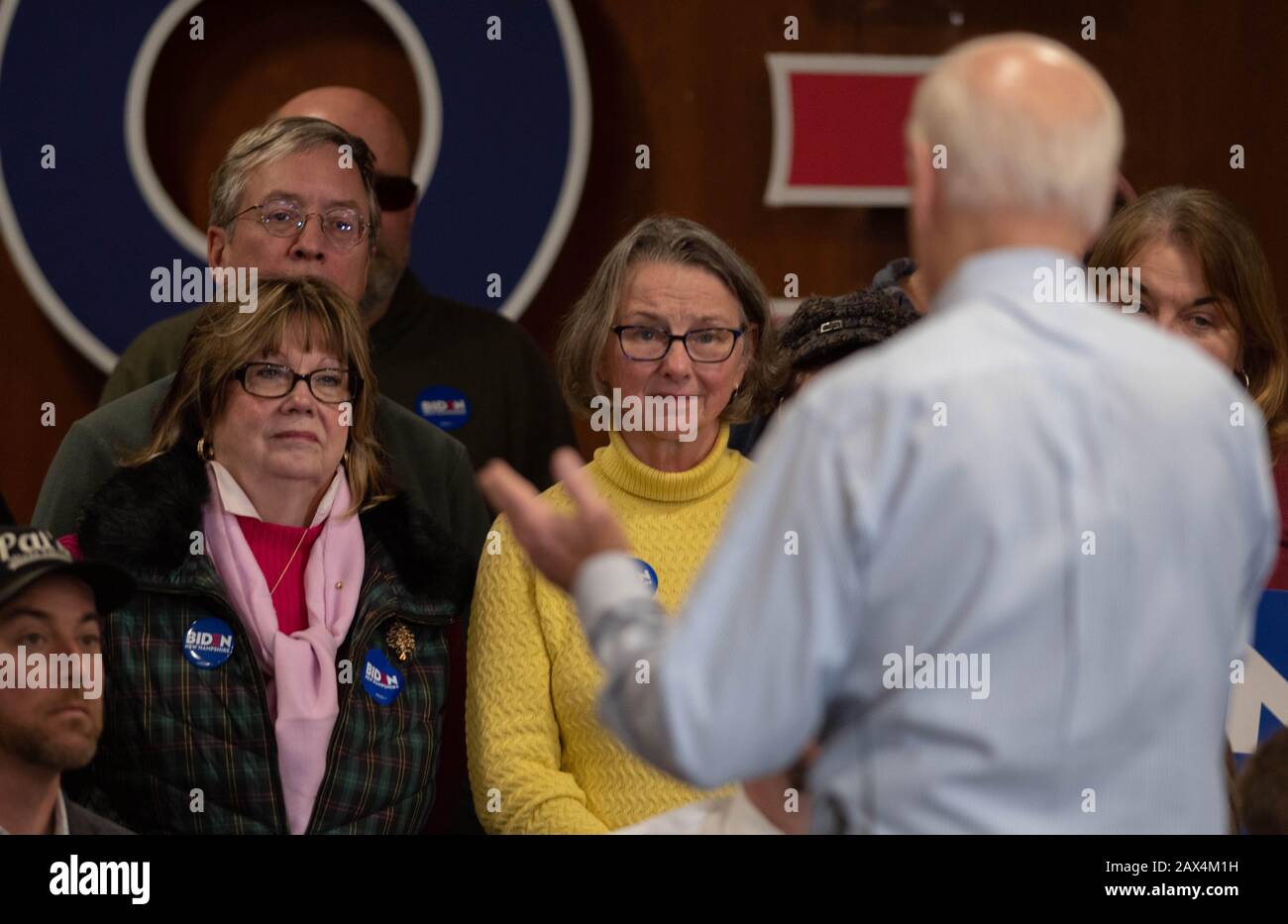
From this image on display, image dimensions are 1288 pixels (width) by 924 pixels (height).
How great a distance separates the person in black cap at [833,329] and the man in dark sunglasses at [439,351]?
0.63m

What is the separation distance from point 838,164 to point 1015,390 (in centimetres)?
286

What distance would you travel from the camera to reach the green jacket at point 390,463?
2.84 metres

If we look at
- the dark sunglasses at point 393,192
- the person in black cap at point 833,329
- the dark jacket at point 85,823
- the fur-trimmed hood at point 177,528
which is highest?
the dark sunglasses at point 393,192

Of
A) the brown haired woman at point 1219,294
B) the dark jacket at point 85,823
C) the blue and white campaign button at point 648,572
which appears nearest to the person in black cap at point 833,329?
the brown haired woman at point 1219,294

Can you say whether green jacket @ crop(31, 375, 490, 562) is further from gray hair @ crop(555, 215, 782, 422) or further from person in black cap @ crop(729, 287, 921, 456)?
person in black cap @ crop(729, 287, 921, 456)

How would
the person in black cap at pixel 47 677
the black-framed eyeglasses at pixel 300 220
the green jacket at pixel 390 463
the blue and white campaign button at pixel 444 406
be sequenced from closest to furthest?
the person in black cap at pixel 47 677 → the green jacket at pixel 390 463 → the black-framed eyeglasses at pixel 300 220 → the blue and white campaign button at pixel 444 406

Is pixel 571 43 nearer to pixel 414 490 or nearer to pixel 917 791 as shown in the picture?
pixel 414 490

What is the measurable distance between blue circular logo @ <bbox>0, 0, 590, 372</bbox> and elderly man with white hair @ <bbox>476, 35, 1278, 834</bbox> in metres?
2.68

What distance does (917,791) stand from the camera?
1468 mm

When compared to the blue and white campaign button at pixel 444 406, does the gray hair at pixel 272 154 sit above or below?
above

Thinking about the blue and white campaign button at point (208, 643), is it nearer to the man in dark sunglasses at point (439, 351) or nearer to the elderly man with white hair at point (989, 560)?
the man in dark sunglasses at point (439, 351)

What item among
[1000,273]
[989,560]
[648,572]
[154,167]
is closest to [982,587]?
[989,560]

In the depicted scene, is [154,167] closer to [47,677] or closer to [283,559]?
[283,559]
